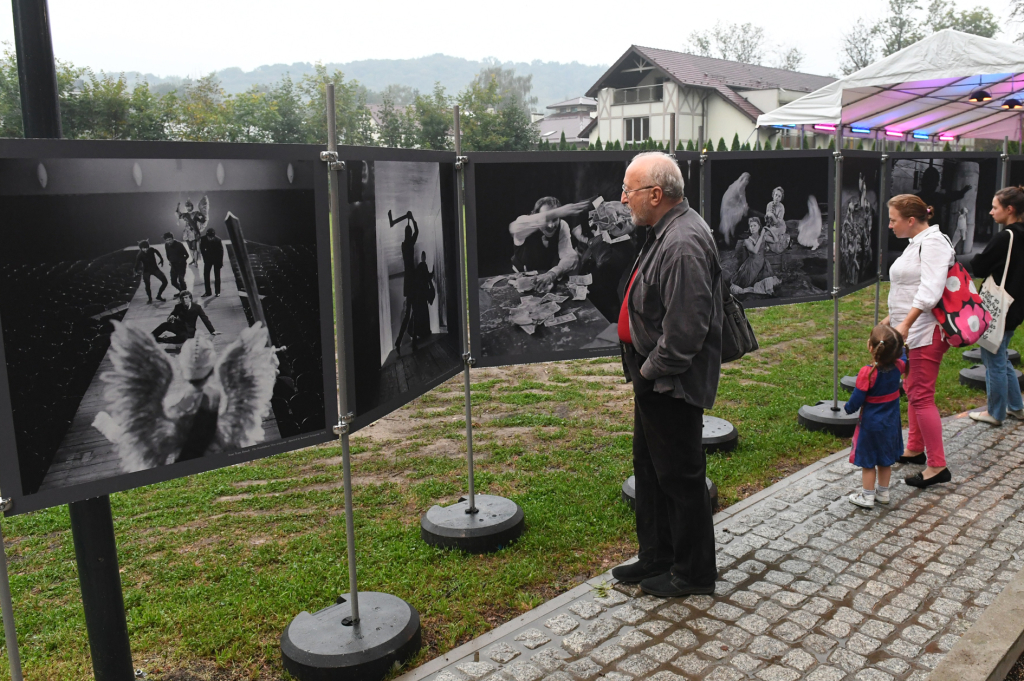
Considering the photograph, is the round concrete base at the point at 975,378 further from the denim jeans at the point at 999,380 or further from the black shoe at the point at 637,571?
the black shoe at the point at 637,571

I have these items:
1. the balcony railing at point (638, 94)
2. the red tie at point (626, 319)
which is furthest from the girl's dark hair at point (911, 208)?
the balcony railing at point (638, 94)

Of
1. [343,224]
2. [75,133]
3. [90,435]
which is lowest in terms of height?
[90,435]

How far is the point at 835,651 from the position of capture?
3551mm

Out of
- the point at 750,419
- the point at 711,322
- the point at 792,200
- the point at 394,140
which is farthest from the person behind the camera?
the point at 394,140

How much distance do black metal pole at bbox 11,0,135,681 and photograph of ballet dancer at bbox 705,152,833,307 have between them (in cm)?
432

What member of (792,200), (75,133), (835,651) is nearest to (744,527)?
(835,651)

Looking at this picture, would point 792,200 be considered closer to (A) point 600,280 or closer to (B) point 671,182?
(A) point 600,280

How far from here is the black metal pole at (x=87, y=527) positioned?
2.79m

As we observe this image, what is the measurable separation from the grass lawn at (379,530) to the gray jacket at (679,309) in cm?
130

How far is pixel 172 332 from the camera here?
2.84 meters

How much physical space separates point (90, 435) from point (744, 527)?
145 inches

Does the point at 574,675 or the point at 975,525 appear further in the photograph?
the point at 975,525

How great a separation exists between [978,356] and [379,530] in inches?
304

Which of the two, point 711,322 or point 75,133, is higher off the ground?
point 75,133
